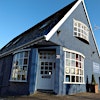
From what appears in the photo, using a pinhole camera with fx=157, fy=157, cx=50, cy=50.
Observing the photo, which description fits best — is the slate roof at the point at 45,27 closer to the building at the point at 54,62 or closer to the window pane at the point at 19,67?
the building at the point at 54,62

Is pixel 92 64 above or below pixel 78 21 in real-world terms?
below

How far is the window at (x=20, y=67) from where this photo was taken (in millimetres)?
11742

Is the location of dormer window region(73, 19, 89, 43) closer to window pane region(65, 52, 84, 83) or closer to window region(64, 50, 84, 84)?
window region(64, 50, 84, 84)

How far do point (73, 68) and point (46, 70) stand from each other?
2028 millimetres

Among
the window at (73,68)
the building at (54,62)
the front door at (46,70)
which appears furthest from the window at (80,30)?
the front door at (46,70)

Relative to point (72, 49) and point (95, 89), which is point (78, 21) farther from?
point (95, 89)

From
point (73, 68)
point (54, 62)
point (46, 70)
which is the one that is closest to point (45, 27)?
point (54, 62)

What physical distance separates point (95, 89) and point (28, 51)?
6038mm

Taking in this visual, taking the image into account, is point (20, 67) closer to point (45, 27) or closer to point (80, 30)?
point (45, 27)

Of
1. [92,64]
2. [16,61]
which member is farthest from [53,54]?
[92,64]

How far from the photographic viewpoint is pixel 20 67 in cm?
1212

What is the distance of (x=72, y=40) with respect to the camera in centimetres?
1270

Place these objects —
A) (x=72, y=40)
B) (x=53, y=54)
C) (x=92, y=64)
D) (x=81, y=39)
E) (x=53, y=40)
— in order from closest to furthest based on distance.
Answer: (x=53, y=40) < (x=53, y=54) < (x=72, y=40) < (x=81, y=39) < (x=92, y=64)

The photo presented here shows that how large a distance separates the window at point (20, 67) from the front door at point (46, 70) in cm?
107
